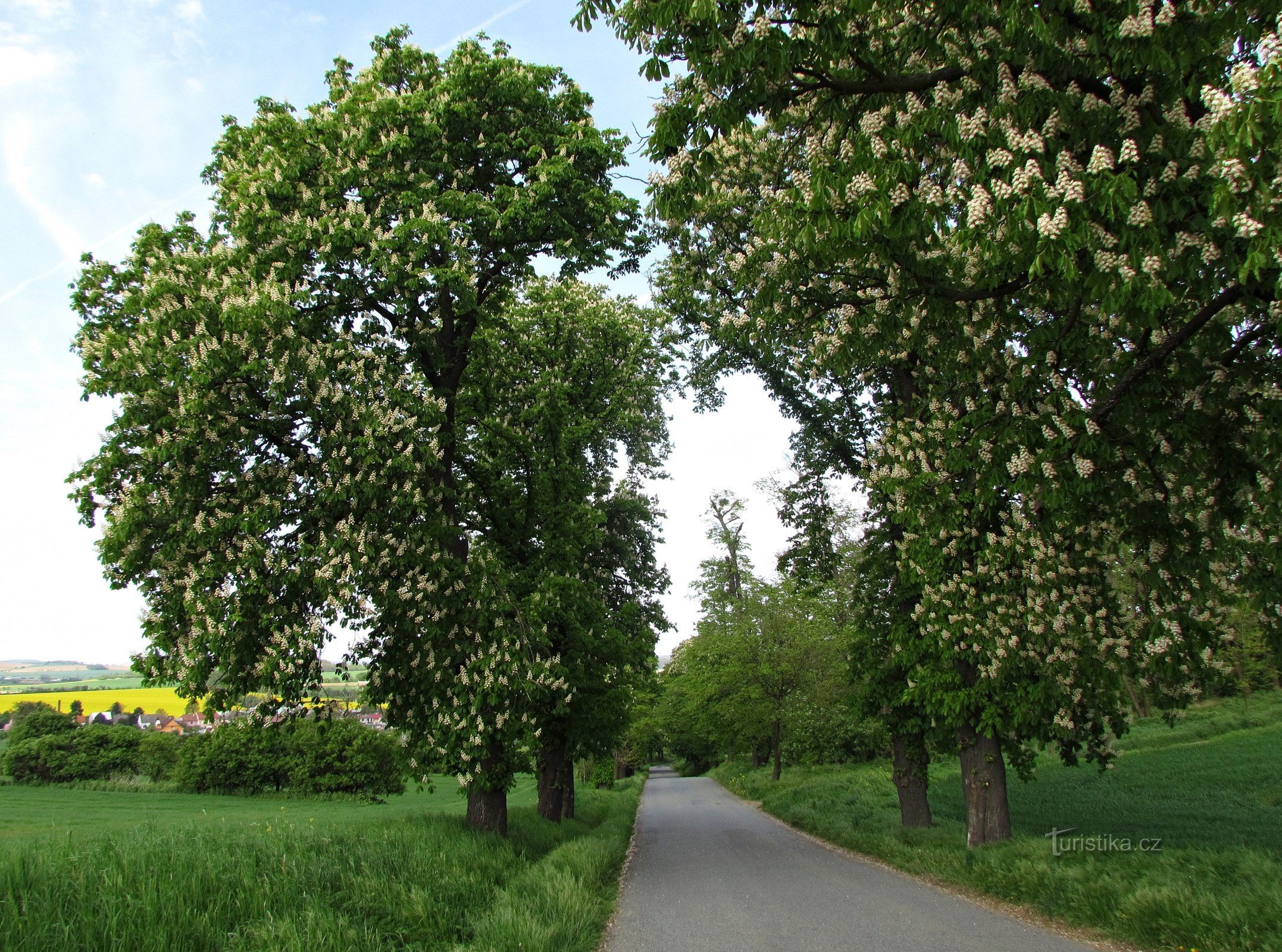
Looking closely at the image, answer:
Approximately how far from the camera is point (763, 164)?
9664 millimetres

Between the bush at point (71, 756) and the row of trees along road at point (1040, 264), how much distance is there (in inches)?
1370

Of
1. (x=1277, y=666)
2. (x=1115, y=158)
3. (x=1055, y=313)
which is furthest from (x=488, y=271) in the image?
(x=1277, y=666)

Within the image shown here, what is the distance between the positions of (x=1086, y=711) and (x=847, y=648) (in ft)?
14.9

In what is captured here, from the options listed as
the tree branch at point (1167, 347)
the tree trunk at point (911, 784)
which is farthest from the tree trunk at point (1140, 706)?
the tree branch at point (1167, 347)

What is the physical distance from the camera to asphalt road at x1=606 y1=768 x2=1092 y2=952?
7.88 m

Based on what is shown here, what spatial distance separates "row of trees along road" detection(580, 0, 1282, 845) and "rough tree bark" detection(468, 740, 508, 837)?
25.4 feet

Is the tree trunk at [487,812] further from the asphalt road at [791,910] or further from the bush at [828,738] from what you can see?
the bush at [828,738]

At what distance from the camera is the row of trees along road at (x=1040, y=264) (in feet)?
15.3

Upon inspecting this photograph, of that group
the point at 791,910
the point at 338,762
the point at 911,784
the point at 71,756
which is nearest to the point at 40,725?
the point at 71,756

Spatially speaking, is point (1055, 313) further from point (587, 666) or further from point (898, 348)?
point (587, 666)

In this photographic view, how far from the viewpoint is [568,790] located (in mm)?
22375

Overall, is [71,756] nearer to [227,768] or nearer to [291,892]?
[227,768]

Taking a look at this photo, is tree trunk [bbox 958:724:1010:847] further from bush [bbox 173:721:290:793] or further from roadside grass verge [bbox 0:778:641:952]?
bush [bbox 173:721:290:793]

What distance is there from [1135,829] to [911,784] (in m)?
4.19
